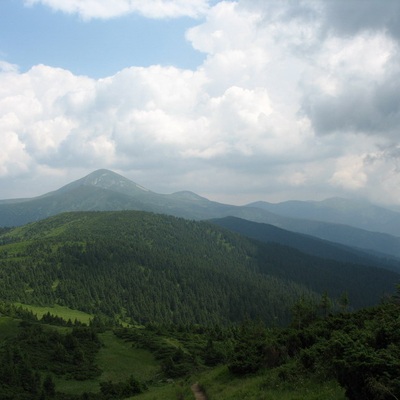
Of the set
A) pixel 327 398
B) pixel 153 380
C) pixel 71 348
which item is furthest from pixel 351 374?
pixel 71 348

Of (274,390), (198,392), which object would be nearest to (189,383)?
(198,392)

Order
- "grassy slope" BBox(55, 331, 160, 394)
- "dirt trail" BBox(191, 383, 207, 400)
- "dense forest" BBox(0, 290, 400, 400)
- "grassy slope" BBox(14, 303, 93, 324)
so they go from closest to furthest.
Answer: "dense forest" BBox(0, 290, 400, 400) < "dirt trail" BBox(191, 383, 207, 400) < "grassy slope" BBox(55, 331, 160, 394) < "grassy slope" BBox(14, 303, 93, 324)

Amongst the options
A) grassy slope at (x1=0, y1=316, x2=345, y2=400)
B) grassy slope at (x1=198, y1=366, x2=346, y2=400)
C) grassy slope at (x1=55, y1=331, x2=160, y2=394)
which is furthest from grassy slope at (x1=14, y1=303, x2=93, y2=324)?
grassy slope at (x1=198, y1=366, x2=346, y2=400)

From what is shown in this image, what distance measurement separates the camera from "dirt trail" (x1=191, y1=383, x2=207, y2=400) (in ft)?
109

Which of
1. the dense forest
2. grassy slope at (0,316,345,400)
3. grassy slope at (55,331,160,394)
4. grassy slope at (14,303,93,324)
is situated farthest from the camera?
grassy slope at (14,303,93,324)

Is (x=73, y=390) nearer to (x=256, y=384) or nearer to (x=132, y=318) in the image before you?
(x=256, y=384)

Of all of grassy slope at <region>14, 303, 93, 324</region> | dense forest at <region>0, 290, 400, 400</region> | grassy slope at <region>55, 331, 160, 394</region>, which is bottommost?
grassy slope at <region>14, 303, 93, 324</region>

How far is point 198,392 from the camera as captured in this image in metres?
36.1

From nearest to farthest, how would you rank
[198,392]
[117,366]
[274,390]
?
[274,390] → [198,392] → [117,366]

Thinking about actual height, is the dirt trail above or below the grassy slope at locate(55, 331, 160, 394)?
above

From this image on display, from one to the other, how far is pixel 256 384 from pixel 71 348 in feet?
195

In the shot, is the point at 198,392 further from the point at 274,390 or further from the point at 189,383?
the point at 274,390

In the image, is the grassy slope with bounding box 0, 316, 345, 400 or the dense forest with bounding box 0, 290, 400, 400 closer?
the dense forest with bounding box 0, 290, 400, 400

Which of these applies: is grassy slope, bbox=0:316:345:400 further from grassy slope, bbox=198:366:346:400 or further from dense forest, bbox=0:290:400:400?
dense forest, bbox=0:290:400:400
